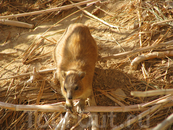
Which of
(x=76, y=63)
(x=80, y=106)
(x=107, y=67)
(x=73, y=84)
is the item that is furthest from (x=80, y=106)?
(x=107, y=67)

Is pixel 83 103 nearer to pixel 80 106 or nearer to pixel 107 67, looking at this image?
pixel 80 106

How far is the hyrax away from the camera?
344cm

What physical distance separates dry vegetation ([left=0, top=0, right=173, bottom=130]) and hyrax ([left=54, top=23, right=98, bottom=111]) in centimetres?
34

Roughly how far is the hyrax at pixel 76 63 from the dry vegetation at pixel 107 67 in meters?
0.34

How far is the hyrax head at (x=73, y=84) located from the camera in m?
3.32

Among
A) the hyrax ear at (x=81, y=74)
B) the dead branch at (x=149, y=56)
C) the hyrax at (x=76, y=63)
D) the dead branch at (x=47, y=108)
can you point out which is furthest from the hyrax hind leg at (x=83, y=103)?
the dead branch at (x=149, y=56)

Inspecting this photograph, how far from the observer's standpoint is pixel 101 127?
3.66 m

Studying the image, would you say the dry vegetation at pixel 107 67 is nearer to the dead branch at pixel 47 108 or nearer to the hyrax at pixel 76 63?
the dead branch at pixel 47 108

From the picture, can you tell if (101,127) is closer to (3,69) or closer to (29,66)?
(29,66)

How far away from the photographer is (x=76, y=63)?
385 cm

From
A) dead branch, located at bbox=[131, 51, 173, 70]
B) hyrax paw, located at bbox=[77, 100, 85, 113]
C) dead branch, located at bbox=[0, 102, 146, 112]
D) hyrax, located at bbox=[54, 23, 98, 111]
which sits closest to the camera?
dead branch, located at bbox=[0, 102, 146, 112]

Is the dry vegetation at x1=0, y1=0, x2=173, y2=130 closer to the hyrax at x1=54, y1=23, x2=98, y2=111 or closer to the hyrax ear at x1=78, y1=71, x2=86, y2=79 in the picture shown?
the hyrax at x1=54, y1=23, x2=98, y2=111

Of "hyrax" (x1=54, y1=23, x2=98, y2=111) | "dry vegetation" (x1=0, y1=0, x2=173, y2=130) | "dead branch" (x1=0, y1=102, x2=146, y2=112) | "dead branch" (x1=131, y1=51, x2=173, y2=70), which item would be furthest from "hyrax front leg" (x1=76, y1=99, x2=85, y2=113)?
"dead branch" (x1=131, y1=51, x2=173, y2=70)

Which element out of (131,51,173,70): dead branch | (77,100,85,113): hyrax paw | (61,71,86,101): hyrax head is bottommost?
(77,100,85,113): hyrax paw
